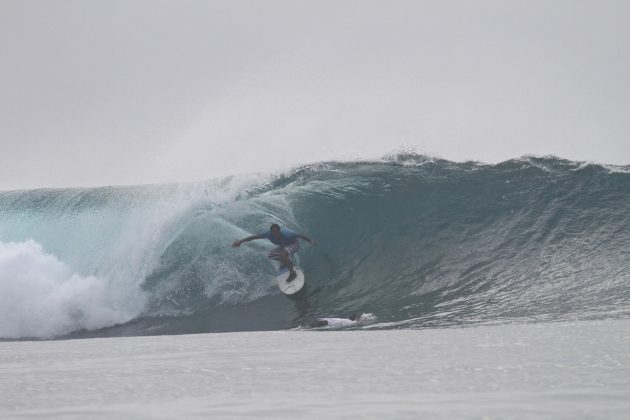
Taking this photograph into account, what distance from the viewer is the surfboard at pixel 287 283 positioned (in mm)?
12312

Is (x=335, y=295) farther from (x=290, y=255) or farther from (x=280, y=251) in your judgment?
(x=280, y=251)

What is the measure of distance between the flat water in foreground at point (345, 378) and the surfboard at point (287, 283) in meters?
4.68

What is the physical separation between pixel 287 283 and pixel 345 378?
24.0ft

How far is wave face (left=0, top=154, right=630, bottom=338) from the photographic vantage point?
1145cm

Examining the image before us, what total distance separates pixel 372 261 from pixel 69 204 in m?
7.20

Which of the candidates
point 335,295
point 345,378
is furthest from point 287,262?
point 345,378

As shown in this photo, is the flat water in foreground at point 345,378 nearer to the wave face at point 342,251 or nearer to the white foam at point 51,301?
the wave face at point 342,251

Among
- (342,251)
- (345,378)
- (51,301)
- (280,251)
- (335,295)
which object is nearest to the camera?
(345,378)

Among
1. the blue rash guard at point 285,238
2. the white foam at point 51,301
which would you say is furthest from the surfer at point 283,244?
the white foam at point 51,301

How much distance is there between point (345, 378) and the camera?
5035 millimetres

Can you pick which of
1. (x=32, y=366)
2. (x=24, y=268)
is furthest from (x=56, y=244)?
(x=32, y=366)

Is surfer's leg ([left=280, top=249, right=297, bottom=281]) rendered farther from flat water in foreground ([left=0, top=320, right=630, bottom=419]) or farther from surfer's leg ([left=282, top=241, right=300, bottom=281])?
flat water in foreground ([left=0, top=320, right=630, bottom=419])

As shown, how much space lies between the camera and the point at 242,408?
4.21 m

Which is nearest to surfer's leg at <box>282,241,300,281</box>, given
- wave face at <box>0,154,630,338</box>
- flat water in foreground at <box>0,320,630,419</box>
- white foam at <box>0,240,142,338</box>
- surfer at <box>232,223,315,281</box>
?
surfer at <box>232,223,315,281</box>
